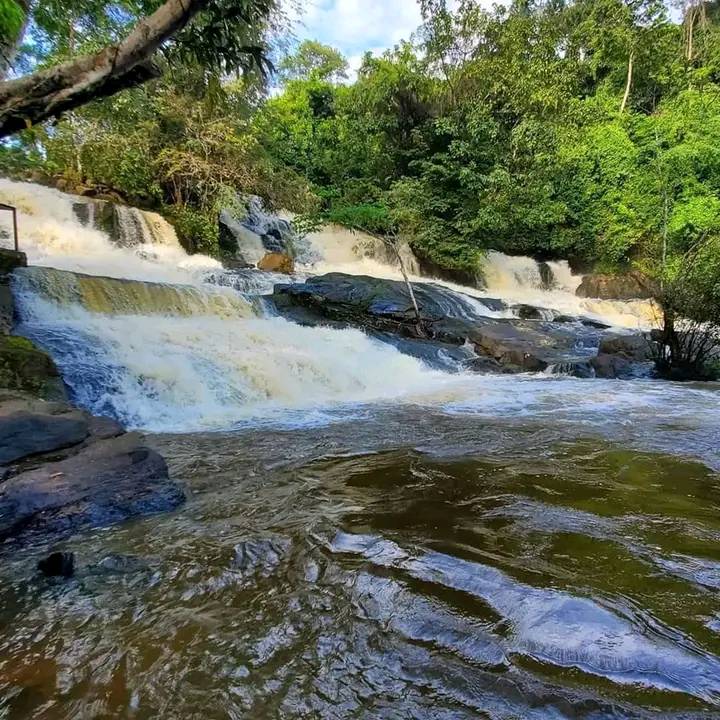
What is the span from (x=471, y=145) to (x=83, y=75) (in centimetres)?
1585

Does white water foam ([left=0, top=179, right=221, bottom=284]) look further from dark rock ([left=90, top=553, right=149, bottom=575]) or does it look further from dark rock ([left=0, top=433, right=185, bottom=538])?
dark rock ([left=90, top=553, right=149, bottom=575])

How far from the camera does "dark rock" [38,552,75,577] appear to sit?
2750 millimetres

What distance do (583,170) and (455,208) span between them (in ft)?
24.4

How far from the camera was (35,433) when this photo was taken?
392cm

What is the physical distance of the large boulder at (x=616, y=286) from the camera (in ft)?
67.7

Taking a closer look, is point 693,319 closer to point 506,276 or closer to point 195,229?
point 506,276

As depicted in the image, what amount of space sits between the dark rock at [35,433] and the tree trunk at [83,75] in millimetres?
2342

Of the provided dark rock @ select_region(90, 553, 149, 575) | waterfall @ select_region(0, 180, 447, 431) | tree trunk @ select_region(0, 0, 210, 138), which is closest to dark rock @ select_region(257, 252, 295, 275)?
waterfall @ select_region(0, 180, 447, 431)

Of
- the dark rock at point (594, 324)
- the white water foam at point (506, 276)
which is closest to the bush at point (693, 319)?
the dark rock at point (594, 324)

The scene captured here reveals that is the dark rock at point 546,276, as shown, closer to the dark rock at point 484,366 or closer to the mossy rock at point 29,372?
the dark rock at point 484,366

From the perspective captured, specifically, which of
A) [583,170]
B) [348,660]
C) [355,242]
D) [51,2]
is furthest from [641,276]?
[348,660]

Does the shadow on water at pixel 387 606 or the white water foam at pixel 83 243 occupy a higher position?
the white water foam at pixel 83 243

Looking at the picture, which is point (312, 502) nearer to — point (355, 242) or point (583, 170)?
point (355, 242)

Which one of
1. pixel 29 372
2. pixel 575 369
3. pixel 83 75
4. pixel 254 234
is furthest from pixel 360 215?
pixel 83 75
